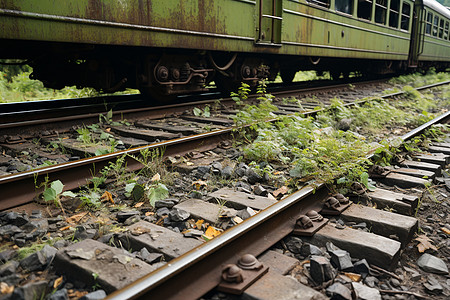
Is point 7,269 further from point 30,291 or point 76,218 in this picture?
point 76,218

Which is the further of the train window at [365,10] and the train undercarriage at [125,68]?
the train window at [365,10]

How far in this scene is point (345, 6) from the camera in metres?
9.79

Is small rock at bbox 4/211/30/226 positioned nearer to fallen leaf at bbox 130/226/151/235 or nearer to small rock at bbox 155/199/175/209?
fallen leaf at bbox 130/226/151/235

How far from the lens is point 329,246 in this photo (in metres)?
2.15

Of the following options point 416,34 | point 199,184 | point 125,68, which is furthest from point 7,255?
point 416,34

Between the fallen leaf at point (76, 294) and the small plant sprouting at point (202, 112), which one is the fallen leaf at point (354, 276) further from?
the small plant sprouting at point (202, 112)

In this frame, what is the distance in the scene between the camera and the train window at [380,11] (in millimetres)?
11328

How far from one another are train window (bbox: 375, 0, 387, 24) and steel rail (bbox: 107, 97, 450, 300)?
10595mm

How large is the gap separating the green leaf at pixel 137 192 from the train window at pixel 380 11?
1074 cm

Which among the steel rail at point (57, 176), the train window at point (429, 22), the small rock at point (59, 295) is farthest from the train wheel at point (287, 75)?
the small rock at point (59, 295)

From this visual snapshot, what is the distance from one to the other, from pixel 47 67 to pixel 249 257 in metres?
4.80

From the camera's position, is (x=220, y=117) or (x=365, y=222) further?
(x=220, y=117)

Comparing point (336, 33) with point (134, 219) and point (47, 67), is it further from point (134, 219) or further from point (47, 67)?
point (134, 219)

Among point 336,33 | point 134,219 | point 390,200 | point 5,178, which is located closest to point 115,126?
point 5,178
